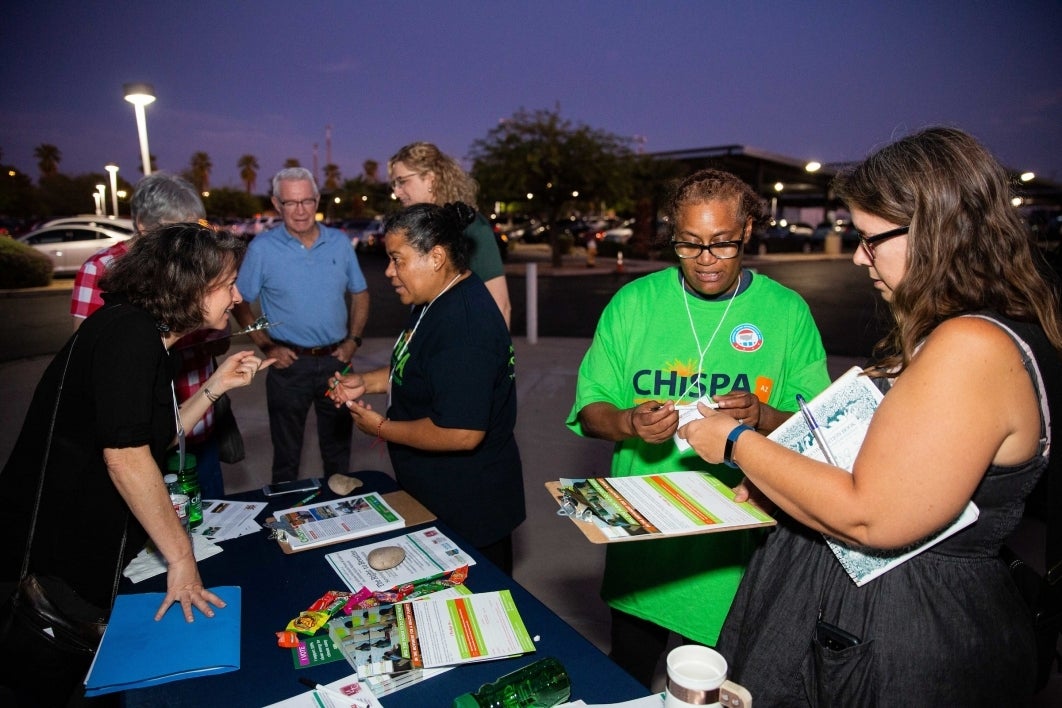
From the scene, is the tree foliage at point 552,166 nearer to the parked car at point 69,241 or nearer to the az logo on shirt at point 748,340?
the parked car at point 69,241

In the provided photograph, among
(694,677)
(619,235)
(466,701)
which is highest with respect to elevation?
(619,235)

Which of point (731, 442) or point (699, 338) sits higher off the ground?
point (699, 338)

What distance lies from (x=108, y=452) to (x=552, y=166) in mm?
20853

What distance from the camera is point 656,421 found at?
1.75 m

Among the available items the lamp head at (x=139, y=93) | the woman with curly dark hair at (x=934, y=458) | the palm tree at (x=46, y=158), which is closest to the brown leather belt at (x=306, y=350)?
the woman with curly dark hair at (x=934, y=458)

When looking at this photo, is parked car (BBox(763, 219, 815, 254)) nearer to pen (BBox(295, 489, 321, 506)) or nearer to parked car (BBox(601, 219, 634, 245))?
parked car (BBox(601, 219, 634, 245))

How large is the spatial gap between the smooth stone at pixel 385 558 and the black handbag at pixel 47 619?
0.66 m

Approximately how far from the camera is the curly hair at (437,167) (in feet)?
11.3

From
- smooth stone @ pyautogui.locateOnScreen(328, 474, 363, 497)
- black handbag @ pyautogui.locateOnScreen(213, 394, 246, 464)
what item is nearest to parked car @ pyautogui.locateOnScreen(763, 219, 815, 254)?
black handbag @ pyautogui.locateOnScreen(213, 394, 246, 464)

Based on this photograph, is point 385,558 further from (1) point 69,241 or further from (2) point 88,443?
(1) point 69,241

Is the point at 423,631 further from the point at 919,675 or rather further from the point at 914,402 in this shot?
the point at 914,402

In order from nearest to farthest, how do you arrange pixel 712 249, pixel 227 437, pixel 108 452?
pixel 108 452, pixel 712 249, pixel 227 437

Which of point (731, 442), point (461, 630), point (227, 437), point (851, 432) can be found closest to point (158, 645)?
point (461, 630)

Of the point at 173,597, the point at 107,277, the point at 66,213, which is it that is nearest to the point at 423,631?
the point at 173,597
